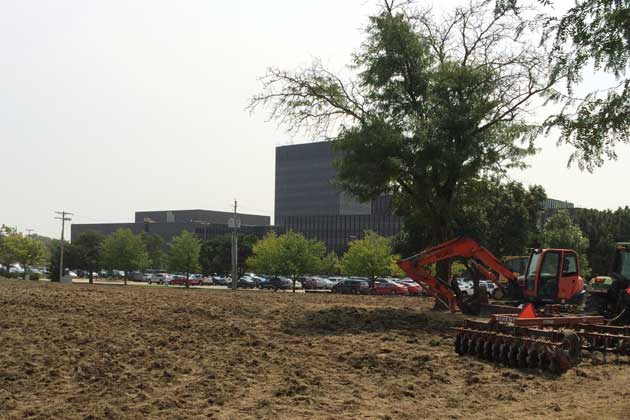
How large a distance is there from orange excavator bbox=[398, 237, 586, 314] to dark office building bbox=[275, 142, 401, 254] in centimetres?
12255

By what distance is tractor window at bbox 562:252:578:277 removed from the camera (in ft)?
66.4

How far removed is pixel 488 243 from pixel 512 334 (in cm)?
3902

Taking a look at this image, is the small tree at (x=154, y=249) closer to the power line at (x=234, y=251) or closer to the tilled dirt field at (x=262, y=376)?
the power line at (x=234, y=251)

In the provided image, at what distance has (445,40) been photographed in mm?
27875

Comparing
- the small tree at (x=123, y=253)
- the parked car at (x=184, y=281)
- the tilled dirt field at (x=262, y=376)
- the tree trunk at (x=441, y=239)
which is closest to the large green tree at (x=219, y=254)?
the parked car at (x=184, y=281)

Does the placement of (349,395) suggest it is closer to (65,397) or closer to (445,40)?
(65,397)

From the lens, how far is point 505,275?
2305 centimetres

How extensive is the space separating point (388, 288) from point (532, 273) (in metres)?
39.4

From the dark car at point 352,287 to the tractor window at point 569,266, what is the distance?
127 ft

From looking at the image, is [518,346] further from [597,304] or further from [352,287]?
[352,287]

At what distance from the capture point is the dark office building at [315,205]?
157 metres

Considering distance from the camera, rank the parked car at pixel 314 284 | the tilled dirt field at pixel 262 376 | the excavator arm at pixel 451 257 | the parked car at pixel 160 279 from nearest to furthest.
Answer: the tilled dirt field at pixel 262 376, the excavator arm at pixel 451 257, the parked car at pixel 314 284, the parked car at pixel 160 279

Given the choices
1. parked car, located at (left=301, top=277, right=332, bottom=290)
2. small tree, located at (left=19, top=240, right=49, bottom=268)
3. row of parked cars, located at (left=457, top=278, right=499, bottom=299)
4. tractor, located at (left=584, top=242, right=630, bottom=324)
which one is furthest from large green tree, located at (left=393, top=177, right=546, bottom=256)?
small tree, located at (left=19, top=240, right=49, bottom=268)

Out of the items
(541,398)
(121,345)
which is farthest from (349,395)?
(121,345)
